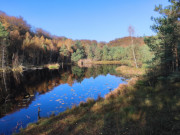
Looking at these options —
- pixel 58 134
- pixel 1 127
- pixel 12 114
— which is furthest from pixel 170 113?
pixel 12 114

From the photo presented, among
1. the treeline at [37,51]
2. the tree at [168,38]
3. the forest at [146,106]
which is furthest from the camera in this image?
the treeline at [37,51]

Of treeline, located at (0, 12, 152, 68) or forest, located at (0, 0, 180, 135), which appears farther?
treeline, located at (0, 12, 152, 68)

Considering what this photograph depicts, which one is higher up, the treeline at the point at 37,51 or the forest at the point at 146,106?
the treeline at the point at 37,51

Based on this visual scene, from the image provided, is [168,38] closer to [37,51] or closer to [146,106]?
[146,106]

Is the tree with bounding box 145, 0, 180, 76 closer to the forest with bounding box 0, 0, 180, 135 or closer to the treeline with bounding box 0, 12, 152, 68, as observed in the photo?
the forest with bounding box 0, 0, 180, 135

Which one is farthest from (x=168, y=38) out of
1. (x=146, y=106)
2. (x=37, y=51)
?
(x=37, y=51)

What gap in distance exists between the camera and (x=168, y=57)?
8.09m

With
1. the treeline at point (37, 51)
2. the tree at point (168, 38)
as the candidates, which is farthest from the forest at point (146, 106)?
the treeline at point (37, 51)

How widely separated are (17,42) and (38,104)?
36708 mm

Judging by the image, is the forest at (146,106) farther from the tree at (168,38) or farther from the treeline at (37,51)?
the treeline at (37,51)

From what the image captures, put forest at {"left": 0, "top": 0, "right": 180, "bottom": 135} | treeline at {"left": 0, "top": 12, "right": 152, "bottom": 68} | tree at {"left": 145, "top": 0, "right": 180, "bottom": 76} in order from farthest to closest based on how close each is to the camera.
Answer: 1. treeline at {"left": 0, "top": 12, "right": 152, "bottom": 68}
2. tree at {"left": 145, "top": 0, "right": 180, "bottom": 76}
3. forest at {"left": 0, "top": 0, "right": 180, "bottom": 135}

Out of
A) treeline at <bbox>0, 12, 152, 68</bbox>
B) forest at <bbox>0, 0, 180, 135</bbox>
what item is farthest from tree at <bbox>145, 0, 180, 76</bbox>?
treeline at <bbox>0, 12, 152, 68</bbox>

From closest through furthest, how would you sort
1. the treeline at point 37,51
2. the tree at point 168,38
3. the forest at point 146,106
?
the forest at point 146,106
the tree at point 168,38
the treeline at point 37,51

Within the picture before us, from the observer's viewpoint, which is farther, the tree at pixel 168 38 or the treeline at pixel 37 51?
the treeline at pixel 37 51
